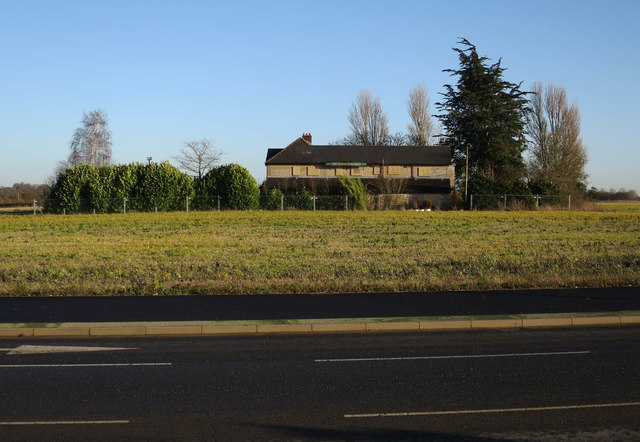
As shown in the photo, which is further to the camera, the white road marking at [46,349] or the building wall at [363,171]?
the building wall at [363,171]

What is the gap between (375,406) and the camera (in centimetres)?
634

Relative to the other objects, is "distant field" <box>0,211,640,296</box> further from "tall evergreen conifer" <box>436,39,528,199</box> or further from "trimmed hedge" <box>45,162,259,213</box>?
"tall evergreen conifer" <box>436,39,528,199</box>

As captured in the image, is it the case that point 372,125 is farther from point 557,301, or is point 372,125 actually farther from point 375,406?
point 375,406

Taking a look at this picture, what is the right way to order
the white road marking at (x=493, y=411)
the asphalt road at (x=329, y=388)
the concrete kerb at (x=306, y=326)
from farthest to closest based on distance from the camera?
the concrete kerb at (x=306, y=326), the white road marking at (x=493, y=411), the asphalt road at (x=329, y=388)

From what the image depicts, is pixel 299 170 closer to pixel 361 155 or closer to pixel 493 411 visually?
pixel 361 155

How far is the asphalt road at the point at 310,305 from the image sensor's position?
10891mm

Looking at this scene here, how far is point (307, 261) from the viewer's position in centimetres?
1814

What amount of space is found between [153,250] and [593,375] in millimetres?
17257

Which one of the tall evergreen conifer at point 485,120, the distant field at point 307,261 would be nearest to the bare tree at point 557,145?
the tall evergreen conifer at point 485,120

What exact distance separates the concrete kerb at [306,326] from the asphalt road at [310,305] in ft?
1.54

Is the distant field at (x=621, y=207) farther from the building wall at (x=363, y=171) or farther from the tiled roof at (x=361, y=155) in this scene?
the tiled roof at (x=361, y=155)

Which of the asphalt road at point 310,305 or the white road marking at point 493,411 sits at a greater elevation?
the asphalt road at point 310,305

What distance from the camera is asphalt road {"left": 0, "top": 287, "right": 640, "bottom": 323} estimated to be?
10.9 meters

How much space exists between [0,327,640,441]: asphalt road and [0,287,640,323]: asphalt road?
4.23ft
